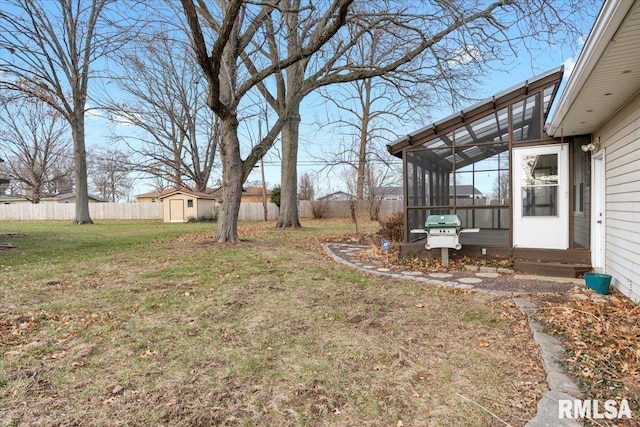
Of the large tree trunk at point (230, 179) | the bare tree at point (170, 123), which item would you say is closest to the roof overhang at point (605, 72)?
the large tree trunk at point (230, 179)

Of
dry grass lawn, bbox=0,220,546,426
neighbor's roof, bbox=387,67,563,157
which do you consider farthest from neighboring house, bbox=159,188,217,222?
neighbor's roof, bbox=387,67,563,157

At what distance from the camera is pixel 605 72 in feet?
10.4

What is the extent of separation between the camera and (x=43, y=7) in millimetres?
11648

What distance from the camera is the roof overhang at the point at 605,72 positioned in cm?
235

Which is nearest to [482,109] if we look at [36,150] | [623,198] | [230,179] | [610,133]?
[610,133]

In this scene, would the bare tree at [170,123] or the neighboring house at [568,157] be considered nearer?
the neighboring house at [568,157]

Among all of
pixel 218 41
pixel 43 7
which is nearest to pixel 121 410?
pixel 218 41

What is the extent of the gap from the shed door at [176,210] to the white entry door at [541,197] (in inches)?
839

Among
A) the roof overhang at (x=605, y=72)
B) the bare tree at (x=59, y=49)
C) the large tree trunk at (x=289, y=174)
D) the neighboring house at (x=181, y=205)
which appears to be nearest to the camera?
the roof overhang at (x=605, y=72)

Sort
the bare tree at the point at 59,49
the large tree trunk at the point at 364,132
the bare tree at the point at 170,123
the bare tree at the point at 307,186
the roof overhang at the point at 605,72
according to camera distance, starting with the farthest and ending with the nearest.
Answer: the bare tree at the point at 307,186 < the large tree trunk at the point at 364,132 < the bare tree at the point at 170,123 < the bare tree at the point at 59,49 < the roof overhang at the point at 605,72

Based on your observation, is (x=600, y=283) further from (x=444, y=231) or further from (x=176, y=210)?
(x=176, y=210)

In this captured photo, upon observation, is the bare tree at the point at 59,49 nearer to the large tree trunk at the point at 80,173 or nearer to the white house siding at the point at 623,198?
the large tree trunk at the point at 80,173

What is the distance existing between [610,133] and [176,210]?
2308 centimetres

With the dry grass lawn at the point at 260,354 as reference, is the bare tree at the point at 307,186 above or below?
above
